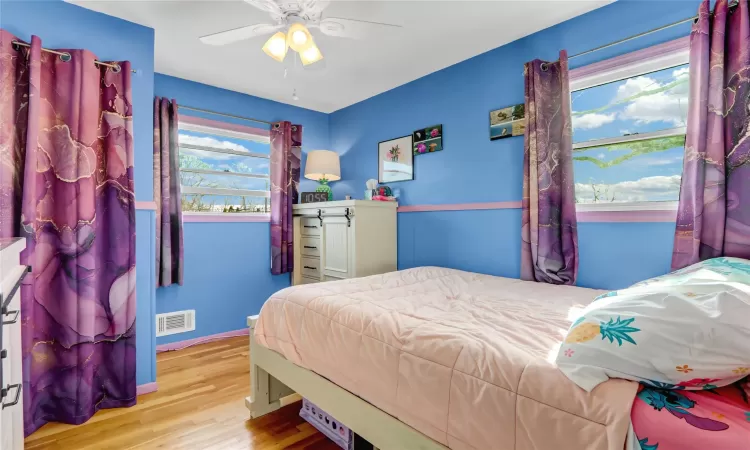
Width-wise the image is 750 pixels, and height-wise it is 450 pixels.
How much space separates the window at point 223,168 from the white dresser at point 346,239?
52 cm

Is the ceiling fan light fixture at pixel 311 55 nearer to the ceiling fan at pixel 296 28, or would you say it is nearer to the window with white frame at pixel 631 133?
the ceiling fan at pixel 296 28

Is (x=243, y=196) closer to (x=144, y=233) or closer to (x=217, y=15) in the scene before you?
(x=144, y=233)

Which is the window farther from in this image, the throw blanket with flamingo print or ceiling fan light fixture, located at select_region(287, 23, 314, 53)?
the throw blanket with flamingo print

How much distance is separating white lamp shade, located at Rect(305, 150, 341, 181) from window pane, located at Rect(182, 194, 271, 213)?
576 mm

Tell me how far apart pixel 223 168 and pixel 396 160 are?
5.71 ft

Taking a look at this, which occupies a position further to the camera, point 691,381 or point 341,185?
point 341,185

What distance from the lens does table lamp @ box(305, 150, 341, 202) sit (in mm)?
3729

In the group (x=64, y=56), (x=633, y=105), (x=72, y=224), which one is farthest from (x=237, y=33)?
(x=633, y=105)

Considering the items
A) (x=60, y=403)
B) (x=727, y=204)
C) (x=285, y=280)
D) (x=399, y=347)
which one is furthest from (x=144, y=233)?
(x=727, y=204)

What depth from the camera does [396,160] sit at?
3.49m

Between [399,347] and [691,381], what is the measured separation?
80cm

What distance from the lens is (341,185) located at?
4195 millimetres

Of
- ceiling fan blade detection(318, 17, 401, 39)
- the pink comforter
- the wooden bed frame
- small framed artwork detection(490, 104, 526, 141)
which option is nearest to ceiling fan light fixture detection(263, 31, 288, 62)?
ceiling fan blade detection(318, 17, 401, 39)

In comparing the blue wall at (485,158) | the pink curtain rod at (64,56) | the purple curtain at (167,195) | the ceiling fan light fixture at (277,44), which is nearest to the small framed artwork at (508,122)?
the blue wall at (485,158)
